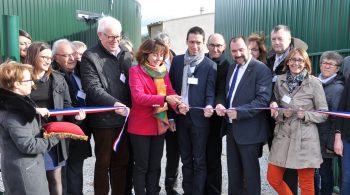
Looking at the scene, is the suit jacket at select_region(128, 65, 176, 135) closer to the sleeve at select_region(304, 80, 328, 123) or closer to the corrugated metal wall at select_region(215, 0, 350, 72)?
the sleeve at select_region(304, 80, 328, 123)

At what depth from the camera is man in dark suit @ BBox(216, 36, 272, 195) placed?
3779 mm

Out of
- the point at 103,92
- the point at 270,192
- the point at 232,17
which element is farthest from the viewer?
A: the point at 232,17

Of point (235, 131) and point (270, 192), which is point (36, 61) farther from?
point (270, 192)

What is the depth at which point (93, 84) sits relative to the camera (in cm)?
383

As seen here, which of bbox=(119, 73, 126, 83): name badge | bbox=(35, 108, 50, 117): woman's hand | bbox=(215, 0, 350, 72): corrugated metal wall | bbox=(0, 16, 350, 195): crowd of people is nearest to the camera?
bbox=(35, 108, 50, 117): woman's hand

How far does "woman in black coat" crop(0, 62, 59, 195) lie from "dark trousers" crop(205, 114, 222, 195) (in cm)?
204

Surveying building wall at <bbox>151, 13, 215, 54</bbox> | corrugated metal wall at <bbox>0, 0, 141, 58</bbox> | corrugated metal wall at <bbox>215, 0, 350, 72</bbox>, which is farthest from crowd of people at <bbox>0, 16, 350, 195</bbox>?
building wall at <bbox>151, 13, 215, 54</bbox>

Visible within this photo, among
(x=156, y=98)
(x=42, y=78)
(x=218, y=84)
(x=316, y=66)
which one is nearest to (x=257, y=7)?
(x=316, y=66)

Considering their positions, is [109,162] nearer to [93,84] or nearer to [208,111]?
[93,84]

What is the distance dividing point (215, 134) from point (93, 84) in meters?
1.60

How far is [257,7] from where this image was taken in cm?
897

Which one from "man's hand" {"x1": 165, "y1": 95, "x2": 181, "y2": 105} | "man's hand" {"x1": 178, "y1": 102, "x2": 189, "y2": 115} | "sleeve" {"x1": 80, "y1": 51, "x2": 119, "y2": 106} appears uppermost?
"sleeve" {"x1": 80, "y1": 51, "x2": 119, "y2": 106}

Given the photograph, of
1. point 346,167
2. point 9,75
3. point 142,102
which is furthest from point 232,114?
point 9,75

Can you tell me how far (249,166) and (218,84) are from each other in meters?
1.04
